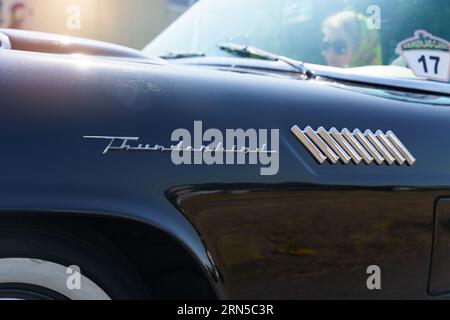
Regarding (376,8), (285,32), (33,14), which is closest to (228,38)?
(285,32)

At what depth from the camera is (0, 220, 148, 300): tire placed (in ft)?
3.88

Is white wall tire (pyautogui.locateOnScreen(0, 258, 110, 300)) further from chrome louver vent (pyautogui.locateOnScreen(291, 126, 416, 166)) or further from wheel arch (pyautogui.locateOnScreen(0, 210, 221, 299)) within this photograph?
chrome louver vent (pyautogui.locateOnScreen(291, 126, 416, 166))

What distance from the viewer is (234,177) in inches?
50.3

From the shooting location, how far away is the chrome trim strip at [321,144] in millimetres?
1369

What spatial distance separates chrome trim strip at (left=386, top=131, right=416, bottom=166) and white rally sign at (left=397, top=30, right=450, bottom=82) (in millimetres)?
606

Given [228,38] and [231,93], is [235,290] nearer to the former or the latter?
[231,93]

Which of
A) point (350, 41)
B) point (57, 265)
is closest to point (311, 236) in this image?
point (57, 265)

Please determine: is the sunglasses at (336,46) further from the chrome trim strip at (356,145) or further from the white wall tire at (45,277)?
the white wall tire at (45,277)

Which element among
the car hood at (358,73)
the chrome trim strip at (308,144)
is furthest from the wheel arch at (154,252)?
the car hood at (358,73)

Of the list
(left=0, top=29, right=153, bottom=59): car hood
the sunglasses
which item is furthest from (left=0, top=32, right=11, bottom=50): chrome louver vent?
the sunglasses

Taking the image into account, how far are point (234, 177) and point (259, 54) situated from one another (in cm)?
95

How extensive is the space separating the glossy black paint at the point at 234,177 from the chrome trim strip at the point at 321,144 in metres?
0.02

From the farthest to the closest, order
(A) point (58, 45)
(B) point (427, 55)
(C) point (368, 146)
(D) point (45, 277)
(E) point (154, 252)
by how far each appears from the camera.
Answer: (B) point (427, 55) → (A) point (58, 45) → (C) point (368, 146) → (E) point (154, 252) → (D) point (45, 277)

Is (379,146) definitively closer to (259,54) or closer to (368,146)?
(368,146)
